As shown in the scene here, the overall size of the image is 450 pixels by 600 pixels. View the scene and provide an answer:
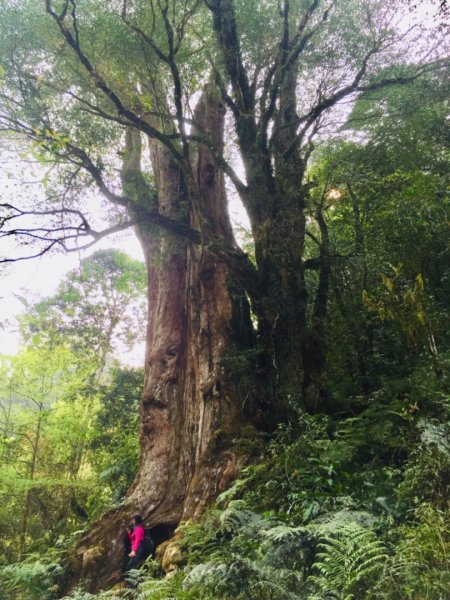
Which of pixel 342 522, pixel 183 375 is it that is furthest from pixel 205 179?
pixel 342 522

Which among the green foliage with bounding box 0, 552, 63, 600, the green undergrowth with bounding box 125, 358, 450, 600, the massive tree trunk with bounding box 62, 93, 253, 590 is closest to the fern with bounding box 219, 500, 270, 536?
the green undergrowth with bounding box 125, 358, 450, 600

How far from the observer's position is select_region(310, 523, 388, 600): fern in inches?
86.6

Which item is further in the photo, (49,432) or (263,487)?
(49,432)

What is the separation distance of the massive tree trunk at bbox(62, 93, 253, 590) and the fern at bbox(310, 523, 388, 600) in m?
3.11

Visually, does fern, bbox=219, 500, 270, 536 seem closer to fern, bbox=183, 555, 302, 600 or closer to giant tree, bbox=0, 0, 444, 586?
fern, bbox=183, 555, 302, 600

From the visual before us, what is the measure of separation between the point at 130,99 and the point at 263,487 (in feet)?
25.6

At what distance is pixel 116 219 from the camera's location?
8016 millimetres

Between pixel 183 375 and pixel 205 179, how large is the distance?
4.15 m

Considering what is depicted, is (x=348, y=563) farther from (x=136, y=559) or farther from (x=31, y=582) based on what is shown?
(x=31, y=582)

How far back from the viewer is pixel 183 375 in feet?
26.1

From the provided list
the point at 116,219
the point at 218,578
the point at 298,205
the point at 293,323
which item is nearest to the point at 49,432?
the point at 116,219

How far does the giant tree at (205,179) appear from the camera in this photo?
6160 millimetres

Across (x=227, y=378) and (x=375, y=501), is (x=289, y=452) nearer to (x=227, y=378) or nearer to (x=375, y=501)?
(x=375, y=501)

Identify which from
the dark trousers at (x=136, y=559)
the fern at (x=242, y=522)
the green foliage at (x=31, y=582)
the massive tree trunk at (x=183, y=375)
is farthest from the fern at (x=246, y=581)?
the green foliage at (x=31, y=582)
